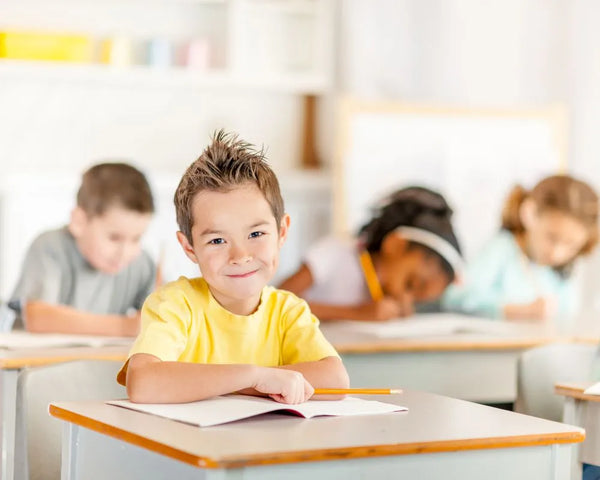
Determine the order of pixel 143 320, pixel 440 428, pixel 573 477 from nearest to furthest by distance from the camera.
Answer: pixel 440 428, pixel 143 320, pixel 573 477

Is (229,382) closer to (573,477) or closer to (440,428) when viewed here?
(440,428)

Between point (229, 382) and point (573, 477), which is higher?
point (229, 382)

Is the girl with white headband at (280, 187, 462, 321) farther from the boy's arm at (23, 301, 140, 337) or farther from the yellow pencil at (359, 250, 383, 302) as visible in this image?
the boy's arm at (23, 301, 140, 337)

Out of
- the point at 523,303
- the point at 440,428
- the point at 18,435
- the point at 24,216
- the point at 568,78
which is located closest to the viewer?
the point at 440,428

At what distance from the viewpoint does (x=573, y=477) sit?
2094 millimetres

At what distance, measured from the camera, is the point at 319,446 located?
4.78 feet

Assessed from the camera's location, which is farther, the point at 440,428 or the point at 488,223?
the point at 488,223

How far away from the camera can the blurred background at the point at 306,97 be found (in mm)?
4496

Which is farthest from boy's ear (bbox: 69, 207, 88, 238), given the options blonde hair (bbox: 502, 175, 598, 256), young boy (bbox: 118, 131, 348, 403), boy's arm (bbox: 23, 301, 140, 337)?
blonde hair (bbox: 502, 175, 598, 256)

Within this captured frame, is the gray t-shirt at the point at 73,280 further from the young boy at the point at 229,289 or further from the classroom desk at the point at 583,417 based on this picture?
the classroom desk at the point at 583,417

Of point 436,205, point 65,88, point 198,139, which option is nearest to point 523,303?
point 436,205

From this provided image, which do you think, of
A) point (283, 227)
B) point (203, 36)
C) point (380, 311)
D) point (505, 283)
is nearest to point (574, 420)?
point (283, 227)

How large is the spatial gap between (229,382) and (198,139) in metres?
3.21

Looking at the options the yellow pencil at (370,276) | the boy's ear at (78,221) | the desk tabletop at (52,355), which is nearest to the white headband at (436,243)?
the yellow pencil at (370,276)
